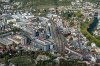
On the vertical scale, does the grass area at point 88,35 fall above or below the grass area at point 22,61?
below

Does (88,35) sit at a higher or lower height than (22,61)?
lower

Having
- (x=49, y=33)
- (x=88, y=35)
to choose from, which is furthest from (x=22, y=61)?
(x=88, y=35)

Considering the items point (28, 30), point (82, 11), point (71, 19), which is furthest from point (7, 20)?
point (82, 11)

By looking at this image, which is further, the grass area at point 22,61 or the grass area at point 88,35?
the grass area at point 88,35

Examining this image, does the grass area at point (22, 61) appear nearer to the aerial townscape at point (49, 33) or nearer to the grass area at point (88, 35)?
the aerial townscape at point (49, 33)

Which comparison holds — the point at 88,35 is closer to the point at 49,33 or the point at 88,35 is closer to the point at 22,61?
the point at 49,33

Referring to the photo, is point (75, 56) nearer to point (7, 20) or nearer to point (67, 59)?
point (67, 59)

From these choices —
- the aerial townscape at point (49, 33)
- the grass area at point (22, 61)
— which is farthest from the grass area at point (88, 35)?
the grass area at point (22, 61)

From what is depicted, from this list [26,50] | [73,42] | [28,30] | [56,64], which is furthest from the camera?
[28,30]
